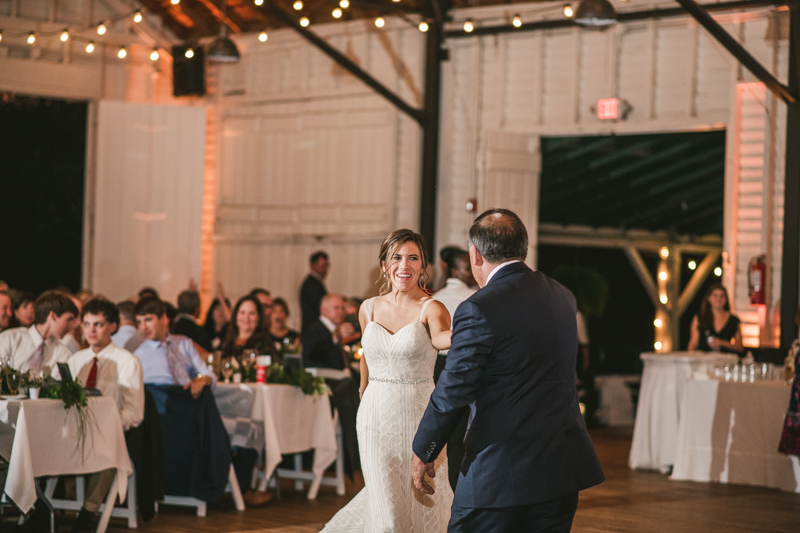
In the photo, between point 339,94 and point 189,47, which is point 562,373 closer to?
point 339,94

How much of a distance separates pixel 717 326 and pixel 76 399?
5.99 meters

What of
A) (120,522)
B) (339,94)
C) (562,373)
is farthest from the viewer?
(339,94)

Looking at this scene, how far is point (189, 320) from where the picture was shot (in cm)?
818

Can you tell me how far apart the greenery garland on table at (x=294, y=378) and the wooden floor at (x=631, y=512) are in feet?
2.51

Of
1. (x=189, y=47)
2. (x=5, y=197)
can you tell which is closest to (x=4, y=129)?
(x=5, y=197)

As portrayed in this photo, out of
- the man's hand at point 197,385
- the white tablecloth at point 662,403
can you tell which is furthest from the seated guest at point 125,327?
the white tablecloth at point 662,403

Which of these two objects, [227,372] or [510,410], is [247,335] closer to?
[227,372]

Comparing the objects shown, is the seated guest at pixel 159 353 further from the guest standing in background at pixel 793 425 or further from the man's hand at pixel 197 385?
the guest standing in background at pixel 793 425

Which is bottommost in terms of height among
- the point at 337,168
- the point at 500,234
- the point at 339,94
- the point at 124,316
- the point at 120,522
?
the point at 120,522

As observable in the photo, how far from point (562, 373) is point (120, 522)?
3802 mm

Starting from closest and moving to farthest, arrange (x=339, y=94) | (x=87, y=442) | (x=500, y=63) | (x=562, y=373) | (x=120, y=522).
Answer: (x=562, y=373)
(x=87, y=442)
(x=120, y=522)
(x=500, y=63)
(x=339, y=94)

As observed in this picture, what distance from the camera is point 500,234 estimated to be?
10.3 ft

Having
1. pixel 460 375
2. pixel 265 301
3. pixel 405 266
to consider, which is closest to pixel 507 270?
pixel 460 375

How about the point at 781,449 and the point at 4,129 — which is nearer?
the point at 781,449
